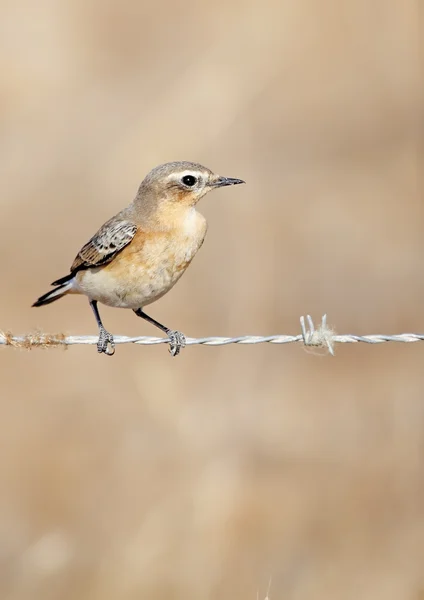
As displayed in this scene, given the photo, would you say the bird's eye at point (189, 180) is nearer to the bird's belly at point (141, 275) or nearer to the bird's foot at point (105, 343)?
the bird's belly at point (141, 275)

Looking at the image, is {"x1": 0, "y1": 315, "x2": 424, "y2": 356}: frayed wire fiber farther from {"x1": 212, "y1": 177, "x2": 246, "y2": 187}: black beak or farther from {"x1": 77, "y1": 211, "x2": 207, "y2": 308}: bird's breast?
{"x1": 212, "y1": 177, "x2": 246, "y2": 187}: black beak

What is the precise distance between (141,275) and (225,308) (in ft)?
17.0

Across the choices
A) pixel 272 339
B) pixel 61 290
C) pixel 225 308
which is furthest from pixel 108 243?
pixel 225 308

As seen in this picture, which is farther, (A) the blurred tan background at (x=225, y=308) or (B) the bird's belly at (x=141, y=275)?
(A) the blurred tan background at (x=225, y=308)

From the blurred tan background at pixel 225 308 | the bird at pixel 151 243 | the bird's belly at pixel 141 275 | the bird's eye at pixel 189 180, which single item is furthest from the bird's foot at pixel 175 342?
the blurred tan background at pixel 225 308

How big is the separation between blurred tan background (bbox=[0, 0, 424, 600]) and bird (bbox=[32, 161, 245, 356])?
3.25 meters

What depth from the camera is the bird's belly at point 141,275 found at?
19.0ft

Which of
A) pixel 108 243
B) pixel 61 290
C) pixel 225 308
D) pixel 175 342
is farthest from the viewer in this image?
pixel 225 308

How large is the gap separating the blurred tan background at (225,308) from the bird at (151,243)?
10.7 ft

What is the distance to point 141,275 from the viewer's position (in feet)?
19.0

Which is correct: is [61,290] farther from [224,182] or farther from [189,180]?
[224,182]

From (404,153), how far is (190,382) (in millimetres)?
4289

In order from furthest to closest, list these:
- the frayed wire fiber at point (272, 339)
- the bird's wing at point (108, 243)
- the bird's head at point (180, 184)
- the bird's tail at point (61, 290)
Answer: the bird's tail at point (61, 290), the bird's head at point (180, 184), the bird's wing at point (108, 243), the frayed wire fiber at point (272, 339)

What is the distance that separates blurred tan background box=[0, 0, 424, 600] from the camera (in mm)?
8891
